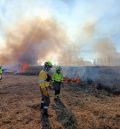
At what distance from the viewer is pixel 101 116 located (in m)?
13.6

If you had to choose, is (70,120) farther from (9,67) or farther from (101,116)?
(9,67)

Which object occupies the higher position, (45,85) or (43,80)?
(43,80)

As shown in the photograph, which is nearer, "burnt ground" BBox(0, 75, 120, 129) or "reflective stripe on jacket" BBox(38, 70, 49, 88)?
"burnt ground" BBox(0, 75, 120, 129)

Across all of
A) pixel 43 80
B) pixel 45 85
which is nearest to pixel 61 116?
pixel 45 85

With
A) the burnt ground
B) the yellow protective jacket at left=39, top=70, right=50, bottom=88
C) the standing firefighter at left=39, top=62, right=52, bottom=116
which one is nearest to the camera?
the burnt ground

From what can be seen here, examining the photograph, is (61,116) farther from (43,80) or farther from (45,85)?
(43,80)

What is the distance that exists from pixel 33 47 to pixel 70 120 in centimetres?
5614

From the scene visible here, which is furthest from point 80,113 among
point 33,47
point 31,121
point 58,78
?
point 33,47

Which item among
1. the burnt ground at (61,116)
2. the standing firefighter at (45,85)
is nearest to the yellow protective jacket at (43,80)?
the standing firefighter at (45,85)

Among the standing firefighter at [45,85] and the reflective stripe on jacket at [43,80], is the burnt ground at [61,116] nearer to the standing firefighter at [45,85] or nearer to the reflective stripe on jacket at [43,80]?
the standing firefighter at [45,85]

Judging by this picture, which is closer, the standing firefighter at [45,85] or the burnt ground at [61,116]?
the burnt ground at [61,116]

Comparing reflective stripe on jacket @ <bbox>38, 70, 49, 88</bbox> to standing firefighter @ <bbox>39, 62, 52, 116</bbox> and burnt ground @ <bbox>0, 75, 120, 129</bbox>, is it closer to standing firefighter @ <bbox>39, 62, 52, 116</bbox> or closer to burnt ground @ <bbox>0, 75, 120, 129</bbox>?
standing firefighter @ <bbox>39, 62, 52, 116</bbox>

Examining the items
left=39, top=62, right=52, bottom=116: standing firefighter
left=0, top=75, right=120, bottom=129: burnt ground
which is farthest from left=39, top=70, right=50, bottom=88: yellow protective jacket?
left=0, top=75, right=120, bottom=129: burnt ground

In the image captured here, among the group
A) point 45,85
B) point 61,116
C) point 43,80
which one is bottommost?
point 61,116
